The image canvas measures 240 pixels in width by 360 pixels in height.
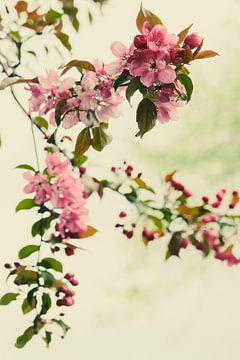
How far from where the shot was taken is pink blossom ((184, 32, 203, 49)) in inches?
41.8

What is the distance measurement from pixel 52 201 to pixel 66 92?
19 centimetres

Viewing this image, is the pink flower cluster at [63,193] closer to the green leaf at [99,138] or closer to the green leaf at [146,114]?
the green leaf at [99,138]

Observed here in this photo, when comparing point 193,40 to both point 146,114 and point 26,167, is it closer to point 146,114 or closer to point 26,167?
point 146,114

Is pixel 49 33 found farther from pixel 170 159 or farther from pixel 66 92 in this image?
pixel 170 159

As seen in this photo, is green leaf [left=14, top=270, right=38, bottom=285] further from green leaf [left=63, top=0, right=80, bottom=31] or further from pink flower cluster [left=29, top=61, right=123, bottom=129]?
green leaf [left=63, top=0, right=80, bottom=31]

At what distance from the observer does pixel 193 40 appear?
107 cm

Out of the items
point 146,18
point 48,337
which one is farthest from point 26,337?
point 146,18

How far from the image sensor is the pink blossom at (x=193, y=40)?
106 centimetres

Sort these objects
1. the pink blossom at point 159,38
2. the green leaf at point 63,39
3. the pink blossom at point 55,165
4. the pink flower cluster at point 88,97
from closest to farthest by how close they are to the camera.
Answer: the pink blossom at point 159,38, the pink flower cluster at point 88,97, the pink blossom at point 55,165, the green leaf at point 63,39

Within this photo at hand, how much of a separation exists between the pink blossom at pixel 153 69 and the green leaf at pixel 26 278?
0.41 meters

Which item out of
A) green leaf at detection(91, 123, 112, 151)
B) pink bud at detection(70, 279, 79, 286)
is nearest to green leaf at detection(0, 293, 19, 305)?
pink bud at detection(70, 279, 79, 286)

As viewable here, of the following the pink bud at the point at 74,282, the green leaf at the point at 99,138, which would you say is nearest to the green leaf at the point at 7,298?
the pink bud at the point at 74,282

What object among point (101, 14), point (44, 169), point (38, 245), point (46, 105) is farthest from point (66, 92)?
point (101, 14)

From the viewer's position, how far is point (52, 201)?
120cm
